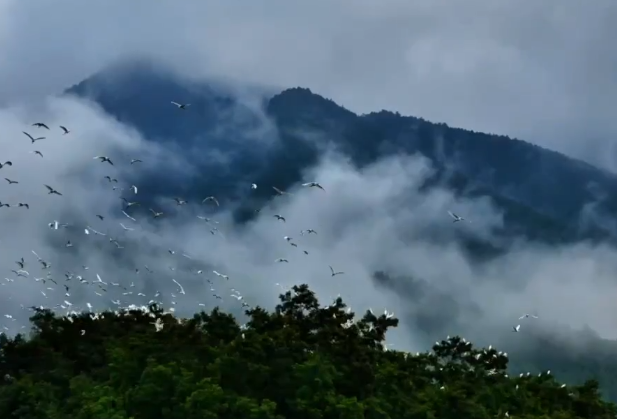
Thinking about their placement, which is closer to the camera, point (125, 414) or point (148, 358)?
point (125, 414)

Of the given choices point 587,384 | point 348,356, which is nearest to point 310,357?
point 348,356

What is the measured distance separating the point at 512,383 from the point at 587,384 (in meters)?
5.17

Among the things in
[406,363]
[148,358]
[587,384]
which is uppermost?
[587,384]

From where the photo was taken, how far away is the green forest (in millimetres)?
24062

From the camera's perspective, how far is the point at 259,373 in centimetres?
2636

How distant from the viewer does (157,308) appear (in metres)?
35.4

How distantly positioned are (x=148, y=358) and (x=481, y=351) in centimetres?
1610

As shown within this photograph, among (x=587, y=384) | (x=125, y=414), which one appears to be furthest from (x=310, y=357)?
(x=587, y=384)

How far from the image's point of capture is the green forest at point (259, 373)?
2406cm

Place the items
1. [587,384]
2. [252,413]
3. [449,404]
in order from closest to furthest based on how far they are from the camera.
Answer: [252,413] → [449,404] → [587,384]

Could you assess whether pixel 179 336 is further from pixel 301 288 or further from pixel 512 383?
pixel 512 383

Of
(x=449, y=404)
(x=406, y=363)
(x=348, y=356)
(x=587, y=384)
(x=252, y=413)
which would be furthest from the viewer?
(x=587, y=384)

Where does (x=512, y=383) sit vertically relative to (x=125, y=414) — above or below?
above

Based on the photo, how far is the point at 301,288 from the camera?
35.8 m
